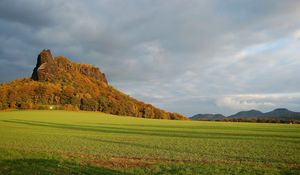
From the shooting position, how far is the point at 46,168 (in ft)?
48.9

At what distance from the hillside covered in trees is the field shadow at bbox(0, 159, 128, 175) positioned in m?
95.4

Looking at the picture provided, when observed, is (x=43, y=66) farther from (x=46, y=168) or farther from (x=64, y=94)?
(x=46, y=168)

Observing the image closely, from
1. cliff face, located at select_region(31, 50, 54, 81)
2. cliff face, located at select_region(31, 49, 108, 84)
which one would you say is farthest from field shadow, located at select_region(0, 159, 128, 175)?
cliff face, located at select_region(31, 50, 54, 81)

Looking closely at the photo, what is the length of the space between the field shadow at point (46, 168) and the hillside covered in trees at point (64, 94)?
95381 mm

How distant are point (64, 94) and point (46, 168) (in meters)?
113

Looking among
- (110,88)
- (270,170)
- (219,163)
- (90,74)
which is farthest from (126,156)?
(90,74)

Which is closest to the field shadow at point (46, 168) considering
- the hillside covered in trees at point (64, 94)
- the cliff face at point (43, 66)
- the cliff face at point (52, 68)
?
the hillside covered in trees at point (64, 94)

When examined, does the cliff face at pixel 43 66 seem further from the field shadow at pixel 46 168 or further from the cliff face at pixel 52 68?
the field shadow at pixel 46 168

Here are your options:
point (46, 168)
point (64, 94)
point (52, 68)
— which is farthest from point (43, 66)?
point (46, 168)

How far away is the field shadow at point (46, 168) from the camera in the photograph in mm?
14130

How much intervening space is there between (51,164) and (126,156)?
17.9ft

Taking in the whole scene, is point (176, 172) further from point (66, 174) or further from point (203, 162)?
point (66, 174)

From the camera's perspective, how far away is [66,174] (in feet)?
45.0

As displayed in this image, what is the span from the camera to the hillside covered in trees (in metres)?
112
